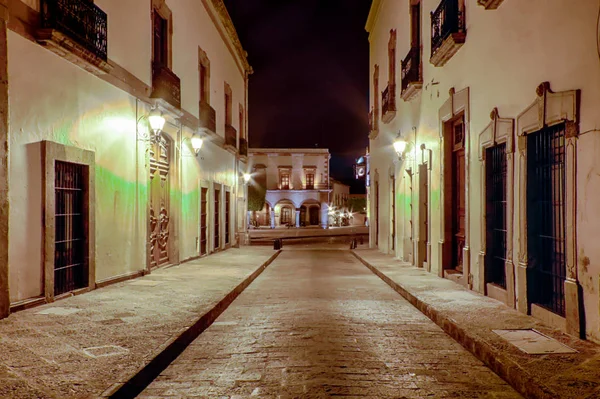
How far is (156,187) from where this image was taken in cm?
1319

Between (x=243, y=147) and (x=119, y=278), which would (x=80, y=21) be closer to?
(x=119, y=278)

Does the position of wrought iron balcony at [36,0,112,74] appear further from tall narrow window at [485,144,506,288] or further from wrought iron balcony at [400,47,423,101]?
wrought iron balcony at [400,47,423,101]

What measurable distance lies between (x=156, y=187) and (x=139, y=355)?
8.86 metres

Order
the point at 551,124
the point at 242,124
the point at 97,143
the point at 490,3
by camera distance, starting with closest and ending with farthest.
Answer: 1. the point at 551,124
2. the point at 490,3
3. the point at 97,143
4. the point at 242,124

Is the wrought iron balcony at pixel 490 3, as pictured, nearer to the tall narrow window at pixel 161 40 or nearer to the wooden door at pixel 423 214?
the wooden door at pixel 423 214

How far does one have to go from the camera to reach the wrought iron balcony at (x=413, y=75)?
13.0 m

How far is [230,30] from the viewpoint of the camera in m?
21.6

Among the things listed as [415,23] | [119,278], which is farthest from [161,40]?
[415,23]

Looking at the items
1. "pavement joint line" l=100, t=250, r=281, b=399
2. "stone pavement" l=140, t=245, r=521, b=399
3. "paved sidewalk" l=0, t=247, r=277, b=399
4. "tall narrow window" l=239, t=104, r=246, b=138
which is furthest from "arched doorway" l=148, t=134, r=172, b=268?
"tall narrow window" l=239, t=104, r=246, b=138

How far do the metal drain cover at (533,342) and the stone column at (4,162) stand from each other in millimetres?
6057

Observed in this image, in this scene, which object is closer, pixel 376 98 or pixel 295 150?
pixel 376 98

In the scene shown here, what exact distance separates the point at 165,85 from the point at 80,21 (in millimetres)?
4336

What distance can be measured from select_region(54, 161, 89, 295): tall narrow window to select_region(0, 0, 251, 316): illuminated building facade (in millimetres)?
19

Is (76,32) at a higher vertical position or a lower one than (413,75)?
lower
